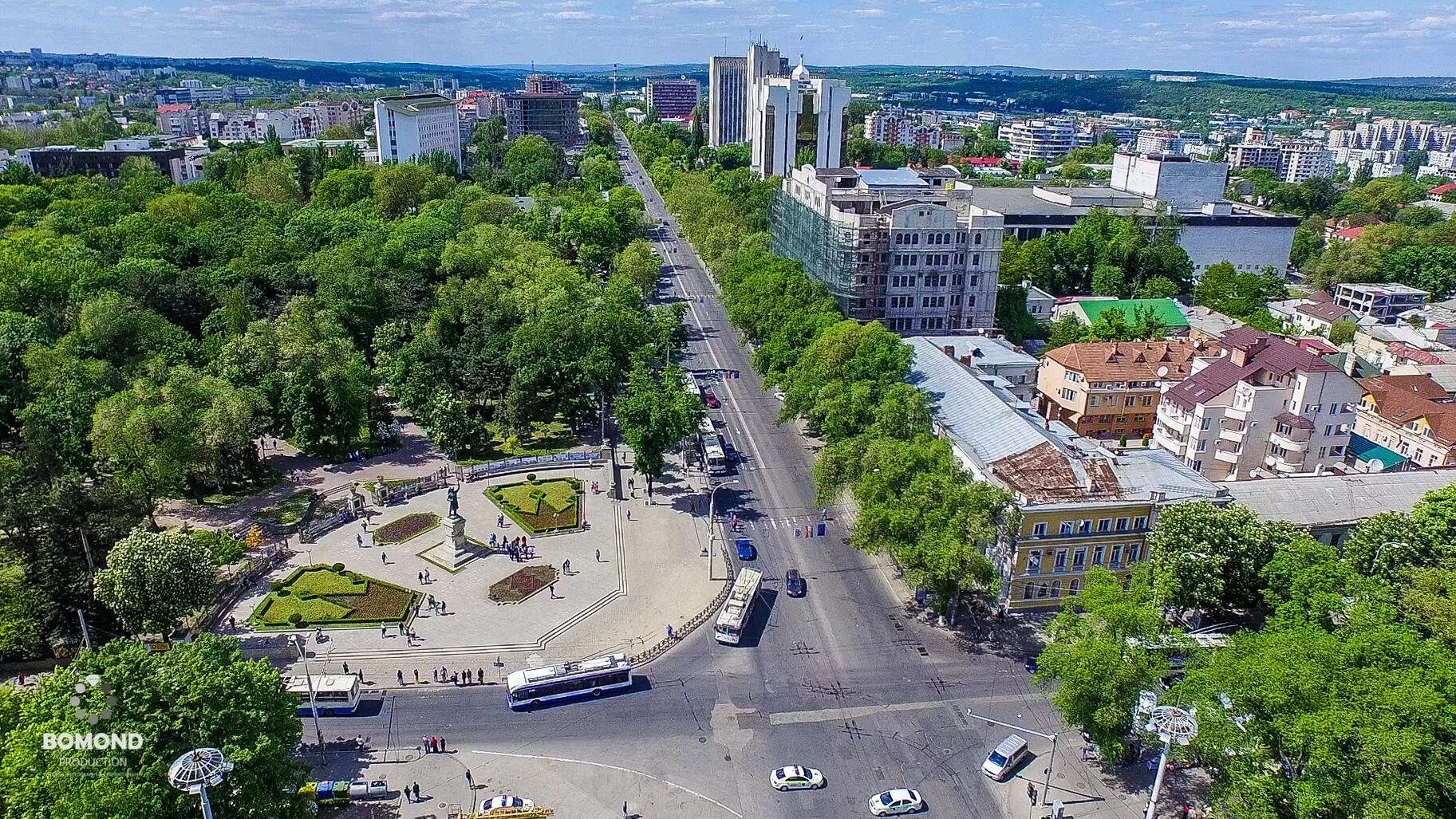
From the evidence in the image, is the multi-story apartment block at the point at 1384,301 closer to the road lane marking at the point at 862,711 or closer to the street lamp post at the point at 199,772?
the road lane marking at the point at 862,711

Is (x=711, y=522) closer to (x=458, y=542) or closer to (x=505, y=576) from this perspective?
(x=505, y=576)

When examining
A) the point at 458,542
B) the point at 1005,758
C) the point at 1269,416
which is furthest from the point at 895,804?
the point at 1269,416

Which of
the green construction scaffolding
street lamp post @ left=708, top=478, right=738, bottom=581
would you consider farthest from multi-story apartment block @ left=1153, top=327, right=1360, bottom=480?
the green construction scaffolding

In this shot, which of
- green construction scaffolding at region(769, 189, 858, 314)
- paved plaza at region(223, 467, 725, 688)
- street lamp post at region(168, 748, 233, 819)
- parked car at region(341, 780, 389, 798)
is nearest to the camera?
street lamp post at region(168, 748, 233, 819)

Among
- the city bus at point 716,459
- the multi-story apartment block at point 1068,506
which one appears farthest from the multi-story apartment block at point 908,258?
the multi-story apartment block at point 1068,506

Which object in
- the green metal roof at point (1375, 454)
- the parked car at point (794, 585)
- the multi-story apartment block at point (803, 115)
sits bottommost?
the parked car at point (794, 585)

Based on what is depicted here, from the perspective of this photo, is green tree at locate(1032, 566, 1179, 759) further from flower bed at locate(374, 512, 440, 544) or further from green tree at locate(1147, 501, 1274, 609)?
flower bed at locate(374, 512, 440, 544)
